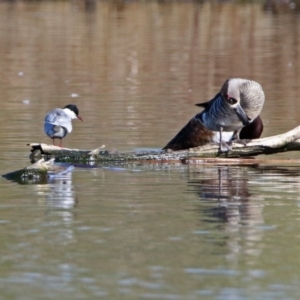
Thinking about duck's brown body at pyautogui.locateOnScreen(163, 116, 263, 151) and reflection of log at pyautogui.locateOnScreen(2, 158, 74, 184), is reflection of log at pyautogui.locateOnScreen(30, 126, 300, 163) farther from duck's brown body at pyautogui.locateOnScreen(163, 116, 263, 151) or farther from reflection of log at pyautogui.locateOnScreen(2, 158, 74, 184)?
reflection of log at pyautogui.locateOnScreen(2, 158, 74, 184)

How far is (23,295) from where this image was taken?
23.5 ft

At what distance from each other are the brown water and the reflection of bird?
1.93 ft

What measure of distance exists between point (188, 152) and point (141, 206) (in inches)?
118

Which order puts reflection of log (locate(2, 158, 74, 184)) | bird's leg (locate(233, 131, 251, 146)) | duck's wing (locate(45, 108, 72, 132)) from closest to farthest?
reflection of log (locate(2, 158, 74, 184)) → bird's leg (locate(233, 131, 251, 146)) → duck's wing (locate(45, 108, 72, 132))

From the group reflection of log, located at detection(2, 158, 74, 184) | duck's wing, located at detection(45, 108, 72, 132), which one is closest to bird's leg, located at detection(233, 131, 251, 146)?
duck's wing, located at detection(45, 108, 72, 132)

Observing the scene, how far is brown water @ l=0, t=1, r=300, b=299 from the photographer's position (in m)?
7.52

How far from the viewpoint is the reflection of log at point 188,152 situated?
1268 cm

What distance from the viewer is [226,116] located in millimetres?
13406

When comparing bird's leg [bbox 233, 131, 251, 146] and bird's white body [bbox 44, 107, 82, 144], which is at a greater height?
bird's white body [bbox 44, 107, 82, 144]

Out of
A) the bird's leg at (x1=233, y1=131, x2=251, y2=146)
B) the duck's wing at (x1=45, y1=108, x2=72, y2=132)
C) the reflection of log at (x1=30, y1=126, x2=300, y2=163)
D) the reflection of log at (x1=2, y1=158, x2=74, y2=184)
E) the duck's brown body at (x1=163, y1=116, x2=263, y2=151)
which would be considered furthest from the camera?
the duck's brown body at (x1=163, y1=116, x2=263, y2=151)

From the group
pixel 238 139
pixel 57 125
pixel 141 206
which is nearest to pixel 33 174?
pixel 141 206

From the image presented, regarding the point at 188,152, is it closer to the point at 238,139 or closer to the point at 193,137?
the point at 238,139

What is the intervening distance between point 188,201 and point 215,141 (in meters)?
3.76

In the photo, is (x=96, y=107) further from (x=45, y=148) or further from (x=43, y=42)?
(x=43, y=42)
